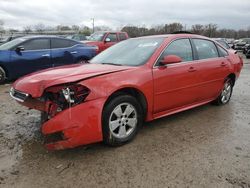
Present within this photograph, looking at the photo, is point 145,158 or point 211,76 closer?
point 145,158

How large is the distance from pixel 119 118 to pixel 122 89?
15.7 inches

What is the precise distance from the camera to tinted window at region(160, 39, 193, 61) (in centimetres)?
426

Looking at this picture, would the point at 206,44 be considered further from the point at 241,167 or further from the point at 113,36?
the point at 113,36

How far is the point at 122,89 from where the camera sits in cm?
353

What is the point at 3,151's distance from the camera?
3.42 m

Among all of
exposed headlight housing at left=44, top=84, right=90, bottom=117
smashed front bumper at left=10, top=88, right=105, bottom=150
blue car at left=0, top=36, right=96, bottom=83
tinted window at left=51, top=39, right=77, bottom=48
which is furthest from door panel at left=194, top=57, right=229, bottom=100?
tinted window at left=51, top=39, right=77, bottom=48

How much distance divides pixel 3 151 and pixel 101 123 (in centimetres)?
139

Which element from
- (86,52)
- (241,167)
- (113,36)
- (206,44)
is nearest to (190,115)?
(206,44)

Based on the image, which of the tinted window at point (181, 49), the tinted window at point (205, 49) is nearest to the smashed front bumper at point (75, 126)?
the tinted window at point (181, 49)

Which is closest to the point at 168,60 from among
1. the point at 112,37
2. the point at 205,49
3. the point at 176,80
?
the point at 176,80

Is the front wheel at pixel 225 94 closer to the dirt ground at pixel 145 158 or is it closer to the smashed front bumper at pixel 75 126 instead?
the dirt ground at pixel 145 158

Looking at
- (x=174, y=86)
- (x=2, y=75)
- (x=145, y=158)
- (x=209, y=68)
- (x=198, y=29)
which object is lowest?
(x=145, y=158)

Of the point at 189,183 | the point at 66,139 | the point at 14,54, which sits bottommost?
the point at 189,183

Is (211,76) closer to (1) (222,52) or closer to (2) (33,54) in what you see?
(1) (222,52)
